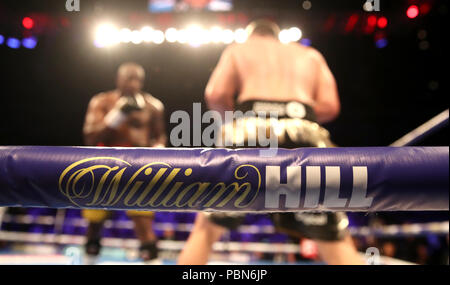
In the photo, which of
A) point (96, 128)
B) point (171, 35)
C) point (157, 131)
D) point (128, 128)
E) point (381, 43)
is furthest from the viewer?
point (381, 43)

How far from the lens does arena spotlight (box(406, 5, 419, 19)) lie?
480 centimetres

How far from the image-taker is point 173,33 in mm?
5441

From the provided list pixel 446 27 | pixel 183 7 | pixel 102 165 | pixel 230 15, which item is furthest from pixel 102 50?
pixel 446 27

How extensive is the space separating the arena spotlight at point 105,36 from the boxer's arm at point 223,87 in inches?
171

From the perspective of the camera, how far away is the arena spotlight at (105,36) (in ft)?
17.0

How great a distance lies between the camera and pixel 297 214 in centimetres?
131

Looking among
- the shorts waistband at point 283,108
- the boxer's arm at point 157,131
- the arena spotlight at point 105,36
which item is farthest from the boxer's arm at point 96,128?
the arena spotlight at point 105,36

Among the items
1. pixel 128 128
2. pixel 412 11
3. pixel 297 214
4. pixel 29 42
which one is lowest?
pixel 297 214

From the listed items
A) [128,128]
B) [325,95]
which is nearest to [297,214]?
[325,95]

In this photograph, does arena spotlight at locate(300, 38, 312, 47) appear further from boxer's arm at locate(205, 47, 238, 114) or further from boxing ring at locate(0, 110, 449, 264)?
boxing ring at locate(0, 110, 449, 264)

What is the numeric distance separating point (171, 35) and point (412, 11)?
398 cm

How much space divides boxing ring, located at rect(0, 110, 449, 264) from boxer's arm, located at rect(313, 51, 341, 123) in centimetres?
61

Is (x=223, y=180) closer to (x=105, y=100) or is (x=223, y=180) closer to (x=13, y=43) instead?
(x=105, y=100)

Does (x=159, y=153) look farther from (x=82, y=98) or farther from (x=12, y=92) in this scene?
(x=12, y=92)
